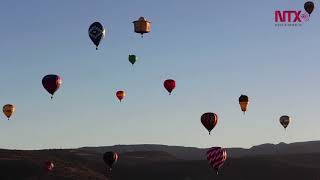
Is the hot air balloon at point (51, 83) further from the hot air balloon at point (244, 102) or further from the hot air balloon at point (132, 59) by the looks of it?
the hot air balloon at point (244, 102)

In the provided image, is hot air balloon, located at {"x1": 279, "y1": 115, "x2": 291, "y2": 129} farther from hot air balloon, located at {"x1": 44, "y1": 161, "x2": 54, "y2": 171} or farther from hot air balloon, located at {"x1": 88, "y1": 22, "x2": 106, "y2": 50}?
hot air balloon, located at {"x1": 44, "y1": 161, "x2": 54, "y2": 171}

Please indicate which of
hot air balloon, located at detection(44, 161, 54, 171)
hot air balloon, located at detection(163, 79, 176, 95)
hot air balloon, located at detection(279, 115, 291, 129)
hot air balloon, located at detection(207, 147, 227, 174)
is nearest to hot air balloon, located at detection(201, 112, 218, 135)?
hot air balloon, located at detection(207, 147, 227, 174)

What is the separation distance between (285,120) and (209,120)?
2344 centimetres

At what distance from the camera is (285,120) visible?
8031cm

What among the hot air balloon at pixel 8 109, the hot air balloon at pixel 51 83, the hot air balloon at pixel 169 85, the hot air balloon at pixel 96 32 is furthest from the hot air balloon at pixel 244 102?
the hot air balloon at pixel 8 109

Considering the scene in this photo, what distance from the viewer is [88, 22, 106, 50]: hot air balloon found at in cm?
5737

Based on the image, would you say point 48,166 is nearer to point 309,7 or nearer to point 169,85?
point 169,85

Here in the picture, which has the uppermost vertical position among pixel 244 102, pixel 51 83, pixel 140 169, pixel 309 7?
pixel 309 7

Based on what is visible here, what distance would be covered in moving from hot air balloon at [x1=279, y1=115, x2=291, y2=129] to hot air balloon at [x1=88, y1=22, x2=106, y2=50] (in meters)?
29.1

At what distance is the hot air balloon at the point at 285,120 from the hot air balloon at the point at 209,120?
70.9ft

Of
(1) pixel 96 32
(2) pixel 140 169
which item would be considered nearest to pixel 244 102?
(1) pixel 96 32

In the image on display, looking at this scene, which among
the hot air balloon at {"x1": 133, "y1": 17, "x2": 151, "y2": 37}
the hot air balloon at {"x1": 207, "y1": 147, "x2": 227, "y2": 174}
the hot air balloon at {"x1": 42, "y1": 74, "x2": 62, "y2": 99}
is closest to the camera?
the hot air balloon at {"x1": 133, "y1": 17, "x2": 151, "y2": 37}

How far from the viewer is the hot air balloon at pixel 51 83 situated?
6041 centimetres

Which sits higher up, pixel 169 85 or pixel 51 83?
pixel 169 85
